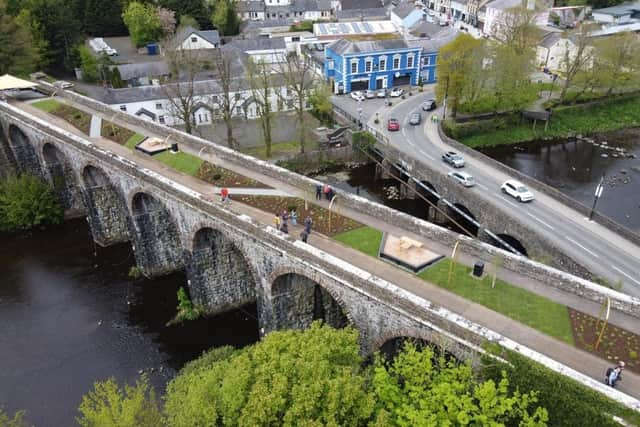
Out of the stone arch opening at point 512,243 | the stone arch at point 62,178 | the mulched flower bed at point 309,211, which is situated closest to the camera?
the mulched flower bed at point 309,211

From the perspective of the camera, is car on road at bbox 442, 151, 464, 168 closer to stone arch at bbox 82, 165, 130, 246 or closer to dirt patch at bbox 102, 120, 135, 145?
dirt patch at bbox 102, 120, 135, 145

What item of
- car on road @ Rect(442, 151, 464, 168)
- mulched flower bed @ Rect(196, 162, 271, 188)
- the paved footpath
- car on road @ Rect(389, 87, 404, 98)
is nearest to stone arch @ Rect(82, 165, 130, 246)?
mulched flower bed @ Rect(196, 162, 271, 188)

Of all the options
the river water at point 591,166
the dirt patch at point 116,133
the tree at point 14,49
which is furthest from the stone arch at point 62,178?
the river water at point 591,166

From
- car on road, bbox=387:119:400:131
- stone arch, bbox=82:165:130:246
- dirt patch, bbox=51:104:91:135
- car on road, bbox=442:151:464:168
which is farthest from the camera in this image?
car on road, bbox=387:119:400:131

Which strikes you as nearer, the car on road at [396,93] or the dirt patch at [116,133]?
the dirt patch at [116,133]

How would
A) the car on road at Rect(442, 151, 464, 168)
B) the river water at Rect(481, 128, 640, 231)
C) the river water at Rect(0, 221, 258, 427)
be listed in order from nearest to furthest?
the river water at Rect(0, 221, 258, 427) → the car on road at Rect(442, 151, 464, 168) → the river water at Rect(481, 128, 640, 231)

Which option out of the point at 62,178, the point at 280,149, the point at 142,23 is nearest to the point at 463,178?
the point at 280,149

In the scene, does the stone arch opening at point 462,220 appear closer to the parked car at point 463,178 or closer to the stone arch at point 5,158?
the parked car at point 463,178
